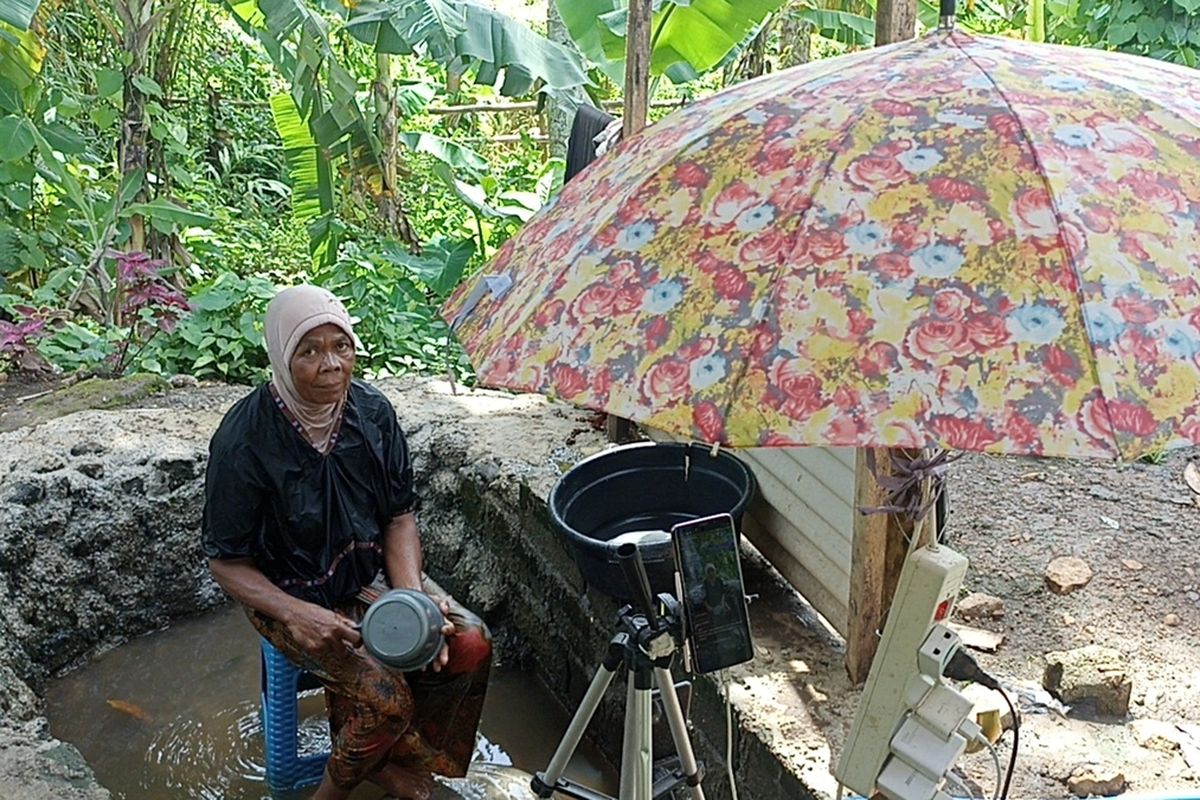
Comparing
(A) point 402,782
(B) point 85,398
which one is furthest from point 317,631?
(B) point 85,398

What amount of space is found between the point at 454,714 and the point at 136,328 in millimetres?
3044

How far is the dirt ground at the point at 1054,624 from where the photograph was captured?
2.27 metres

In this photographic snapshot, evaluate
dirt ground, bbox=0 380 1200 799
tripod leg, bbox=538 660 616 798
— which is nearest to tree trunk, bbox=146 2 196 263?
dirt ground, bbox=0 380 1200 799

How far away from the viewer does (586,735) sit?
3.19 m

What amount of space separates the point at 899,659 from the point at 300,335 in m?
1.54

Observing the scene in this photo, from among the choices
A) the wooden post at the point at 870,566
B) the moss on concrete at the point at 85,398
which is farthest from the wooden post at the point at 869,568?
the moss on concrete at the point at 85,398

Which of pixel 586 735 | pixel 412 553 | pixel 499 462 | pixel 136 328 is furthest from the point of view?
pixel 136 328

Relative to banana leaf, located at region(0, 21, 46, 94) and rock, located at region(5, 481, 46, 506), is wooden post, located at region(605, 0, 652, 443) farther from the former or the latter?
banana leaf, located at region(0, 21, 46, 94)

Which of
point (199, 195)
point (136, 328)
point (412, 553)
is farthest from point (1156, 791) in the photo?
point (199, 195)

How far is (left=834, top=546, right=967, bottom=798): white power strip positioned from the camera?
4.95 feet

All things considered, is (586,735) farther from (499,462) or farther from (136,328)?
(136,328)

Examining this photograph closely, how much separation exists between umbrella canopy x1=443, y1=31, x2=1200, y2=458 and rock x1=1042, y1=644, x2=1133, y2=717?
1.49 metres

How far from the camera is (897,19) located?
7.45ft

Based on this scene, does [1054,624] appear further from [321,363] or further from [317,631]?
[321,363]
